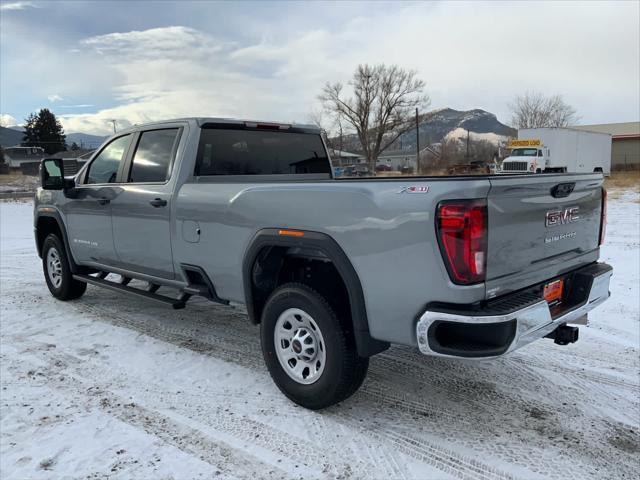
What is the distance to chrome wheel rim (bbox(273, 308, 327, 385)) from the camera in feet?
11.2

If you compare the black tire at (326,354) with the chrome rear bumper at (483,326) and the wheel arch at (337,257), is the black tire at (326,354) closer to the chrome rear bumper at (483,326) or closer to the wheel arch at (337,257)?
the wheel arch at (337,257)

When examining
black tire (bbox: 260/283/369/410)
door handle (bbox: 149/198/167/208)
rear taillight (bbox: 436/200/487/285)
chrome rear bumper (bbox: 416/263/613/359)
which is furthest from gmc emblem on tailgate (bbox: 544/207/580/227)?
door handle (bbox: 149/198/167/208)

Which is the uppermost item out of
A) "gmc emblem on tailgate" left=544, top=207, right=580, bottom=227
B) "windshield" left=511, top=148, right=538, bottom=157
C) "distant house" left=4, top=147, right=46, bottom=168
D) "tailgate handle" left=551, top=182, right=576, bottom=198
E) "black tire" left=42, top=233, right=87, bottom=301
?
"distant house" left=4, top=147, right=46, bottom=168

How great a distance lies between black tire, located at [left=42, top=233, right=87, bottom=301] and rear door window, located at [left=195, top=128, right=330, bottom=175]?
9.20ft

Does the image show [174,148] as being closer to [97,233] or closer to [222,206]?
[222,206]

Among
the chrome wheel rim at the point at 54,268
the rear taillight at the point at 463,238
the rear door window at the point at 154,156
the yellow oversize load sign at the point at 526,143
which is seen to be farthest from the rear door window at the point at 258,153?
the yellow oversize load sign at the point at 526,143

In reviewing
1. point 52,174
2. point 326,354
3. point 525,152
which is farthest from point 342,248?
point 525,152

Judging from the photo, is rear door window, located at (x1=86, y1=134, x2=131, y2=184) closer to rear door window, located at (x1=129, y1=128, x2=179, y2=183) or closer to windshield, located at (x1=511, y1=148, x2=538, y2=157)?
rear door window, located at (x1=129, y1=128, x2=179, y2=183)

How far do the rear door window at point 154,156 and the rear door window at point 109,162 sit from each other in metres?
0.31

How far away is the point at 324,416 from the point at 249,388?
71cm

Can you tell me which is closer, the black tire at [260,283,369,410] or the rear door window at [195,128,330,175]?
the black tire at [260,283,369,410]

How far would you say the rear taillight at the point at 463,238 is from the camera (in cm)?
266

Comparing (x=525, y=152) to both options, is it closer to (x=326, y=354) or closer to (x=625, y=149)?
(x=326, y=354)

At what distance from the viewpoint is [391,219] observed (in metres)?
2.88
